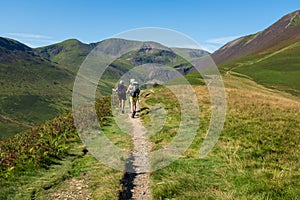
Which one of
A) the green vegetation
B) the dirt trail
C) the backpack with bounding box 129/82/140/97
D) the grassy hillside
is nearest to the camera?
the green vegetation

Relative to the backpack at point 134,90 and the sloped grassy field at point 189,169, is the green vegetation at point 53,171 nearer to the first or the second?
the sloped grassy field at point 189,169

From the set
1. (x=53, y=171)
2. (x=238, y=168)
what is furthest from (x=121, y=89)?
(x=238, y=168)

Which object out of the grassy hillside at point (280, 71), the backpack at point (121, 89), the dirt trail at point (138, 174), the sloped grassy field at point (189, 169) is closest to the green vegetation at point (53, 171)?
the sloped grassy field at point (189, 169)

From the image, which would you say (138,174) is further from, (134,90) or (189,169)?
(134,90)

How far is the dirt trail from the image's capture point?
9312 millimetres

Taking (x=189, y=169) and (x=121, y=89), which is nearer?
(x=189, y=169)

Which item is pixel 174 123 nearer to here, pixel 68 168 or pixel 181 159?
pixel 181 159

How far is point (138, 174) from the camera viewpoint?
35.6 feet

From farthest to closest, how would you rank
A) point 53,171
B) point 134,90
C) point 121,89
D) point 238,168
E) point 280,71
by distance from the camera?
1. point 280,71
2. point 121,89
3. point 134,90
4. point 53,171
5. point 238,168

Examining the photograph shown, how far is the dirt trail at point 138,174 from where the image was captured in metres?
9.31

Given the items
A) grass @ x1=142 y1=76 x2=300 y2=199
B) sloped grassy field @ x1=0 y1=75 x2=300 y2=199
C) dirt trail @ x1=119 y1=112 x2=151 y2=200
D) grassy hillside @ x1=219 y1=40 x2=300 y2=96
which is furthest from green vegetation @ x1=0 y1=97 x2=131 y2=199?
Result: grassy hillside @ x1=219 y1=40 x2=300 y2=96

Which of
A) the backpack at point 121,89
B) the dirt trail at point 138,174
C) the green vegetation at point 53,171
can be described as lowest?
the dirt trail at point 138,174

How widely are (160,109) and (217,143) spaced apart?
1101 cm

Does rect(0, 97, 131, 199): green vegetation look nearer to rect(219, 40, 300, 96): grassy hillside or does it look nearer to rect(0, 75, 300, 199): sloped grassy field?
rect(0, 75, 300, 199): sloped grassy field
